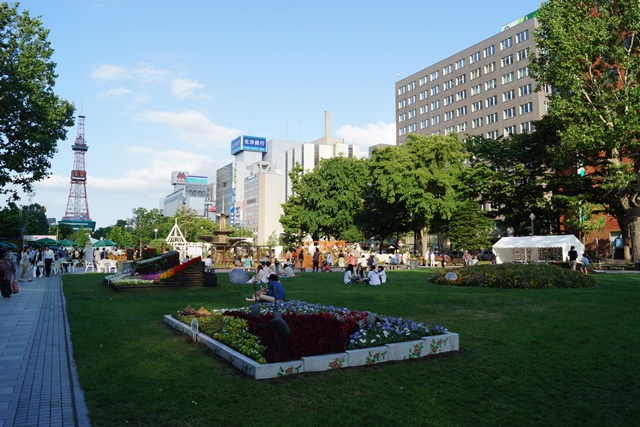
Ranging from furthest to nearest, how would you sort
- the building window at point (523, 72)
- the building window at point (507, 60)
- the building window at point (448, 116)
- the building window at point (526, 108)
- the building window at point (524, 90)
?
the building window at point (448, 116) → the building window at point (507, 60) → the building window at point (523, 72) → the building window at point (524, 90) → the building window at point (526, 108)

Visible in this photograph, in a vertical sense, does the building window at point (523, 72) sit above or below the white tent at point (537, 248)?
above

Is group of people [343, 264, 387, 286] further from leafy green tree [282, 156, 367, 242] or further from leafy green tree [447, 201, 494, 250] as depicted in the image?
leafy green tree [282, 156, 367, 242]

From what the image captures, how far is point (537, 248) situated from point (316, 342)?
3677 centimetres

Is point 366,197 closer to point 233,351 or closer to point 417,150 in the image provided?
point 417,150

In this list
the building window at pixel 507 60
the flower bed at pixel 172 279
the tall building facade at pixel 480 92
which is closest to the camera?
the flower bed at pixel 172 279

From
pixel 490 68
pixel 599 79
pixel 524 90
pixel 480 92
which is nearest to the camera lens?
pixel 599 79

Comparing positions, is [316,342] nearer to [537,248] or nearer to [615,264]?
[537,248]

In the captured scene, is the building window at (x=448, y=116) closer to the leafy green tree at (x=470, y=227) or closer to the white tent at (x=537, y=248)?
the leafy green tree at (x=470, y=227)

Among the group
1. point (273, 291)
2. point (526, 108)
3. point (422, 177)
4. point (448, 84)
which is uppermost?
point (448, 84)

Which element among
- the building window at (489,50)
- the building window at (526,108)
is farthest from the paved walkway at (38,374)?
the building window at (489,50)

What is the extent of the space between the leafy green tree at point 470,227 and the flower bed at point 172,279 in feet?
109

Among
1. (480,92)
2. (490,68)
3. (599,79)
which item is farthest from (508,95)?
(599,79)

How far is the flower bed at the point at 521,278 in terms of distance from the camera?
21.1 meters

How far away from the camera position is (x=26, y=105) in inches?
1182
